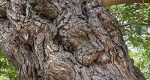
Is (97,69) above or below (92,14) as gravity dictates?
below

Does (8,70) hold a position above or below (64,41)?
below

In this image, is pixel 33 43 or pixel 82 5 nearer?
pixel 33 43

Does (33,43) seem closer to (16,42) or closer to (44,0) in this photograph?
(16,42)

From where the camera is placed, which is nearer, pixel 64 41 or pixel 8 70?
pixel 64 41

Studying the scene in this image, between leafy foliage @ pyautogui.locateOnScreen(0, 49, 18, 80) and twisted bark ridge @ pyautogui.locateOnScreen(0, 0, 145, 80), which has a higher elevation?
twisted bark ridge @ pyautogui.locateOnScreen(0, 0, 145, 80)

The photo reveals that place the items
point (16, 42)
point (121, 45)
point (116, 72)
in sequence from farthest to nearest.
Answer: point (16, 42), point (121, 45), point (116, 72)

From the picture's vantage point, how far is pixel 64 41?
126 cm

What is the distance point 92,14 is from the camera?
1371mm

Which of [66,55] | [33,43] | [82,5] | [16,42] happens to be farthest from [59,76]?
[82,5]

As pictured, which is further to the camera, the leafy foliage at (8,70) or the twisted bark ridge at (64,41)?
the leafy foliage at (8,70)

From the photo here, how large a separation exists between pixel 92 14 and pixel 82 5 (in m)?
0.11

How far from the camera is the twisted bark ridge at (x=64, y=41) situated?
117 centimetres

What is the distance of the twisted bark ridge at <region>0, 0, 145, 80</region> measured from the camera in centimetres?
117

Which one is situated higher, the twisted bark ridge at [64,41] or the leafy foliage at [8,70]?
the twisted bark ridge at [64,41]
